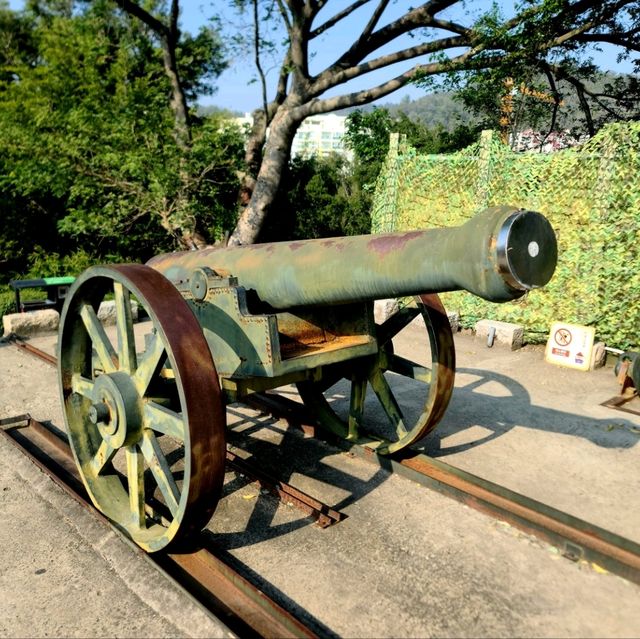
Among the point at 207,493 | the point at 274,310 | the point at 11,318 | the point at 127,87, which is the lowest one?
the point at 11,318

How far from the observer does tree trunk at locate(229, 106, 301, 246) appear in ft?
39.1

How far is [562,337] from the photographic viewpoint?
7.34 m

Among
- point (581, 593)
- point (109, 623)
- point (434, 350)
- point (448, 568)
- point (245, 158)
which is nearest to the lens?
point (109, 623)

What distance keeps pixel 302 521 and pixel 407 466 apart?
0.91 metres

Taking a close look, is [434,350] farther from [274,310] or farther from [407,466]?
[274,310]

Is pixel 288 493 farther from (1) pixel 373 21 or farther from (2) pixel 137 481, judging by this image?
Answer: (1) pixel 373 21

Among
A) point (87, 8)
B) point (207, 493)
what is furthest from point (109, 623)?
point (87, 8)

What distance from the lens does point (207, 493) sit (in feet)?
8.78

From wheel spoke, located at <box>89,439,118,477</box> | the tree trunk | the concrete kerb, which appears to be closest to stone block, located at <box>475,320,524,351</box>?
the concrete kerb

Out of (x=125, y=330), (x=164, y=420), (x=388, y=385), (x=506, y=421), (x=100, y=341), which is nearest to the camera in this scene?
(x=164, y=420)

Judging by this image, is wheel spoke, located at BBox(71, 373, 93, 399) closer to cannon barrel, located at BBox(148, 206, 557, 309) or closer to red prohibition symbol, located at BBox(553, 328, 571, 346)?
cannon barrel, located at BBox(148, 206, 557, 309)

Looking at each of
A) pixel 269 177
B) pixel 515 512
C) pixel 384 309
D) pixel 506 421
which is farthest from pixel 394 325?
pixel 269 177

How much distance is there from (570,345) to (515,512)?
4358 millimetres

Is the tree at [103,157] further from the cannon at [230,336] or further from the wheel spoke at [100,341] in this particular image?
the wheel spoke at [100,341]
